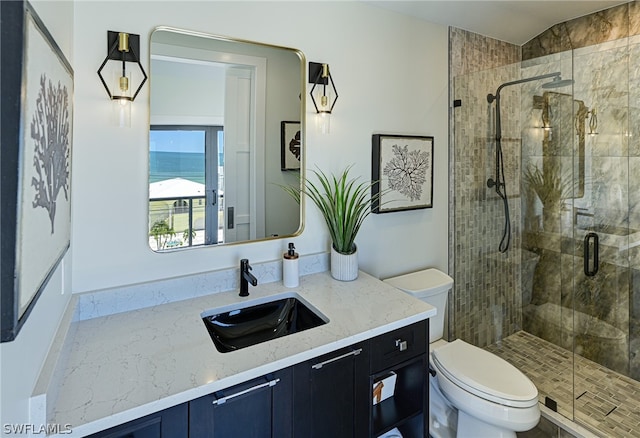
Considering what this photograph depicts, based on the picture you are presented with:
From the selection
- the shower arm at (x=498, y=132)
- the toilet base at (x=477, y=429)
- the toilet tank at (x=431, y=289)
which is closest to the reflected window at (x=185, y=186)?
the toilet tank at (x=431, y=289)

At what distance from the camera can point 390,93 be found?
6.84ft

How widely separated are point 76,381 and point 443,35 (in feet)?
8.59

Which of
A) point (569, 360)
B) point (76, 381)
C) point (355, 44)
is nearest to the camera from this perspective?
point (76, 381)

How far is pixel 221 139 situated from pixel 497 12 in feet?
6.27

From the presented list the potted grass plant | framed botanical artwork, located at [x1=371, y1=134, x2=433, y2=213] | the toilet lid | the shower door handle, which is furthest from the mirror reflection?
the shower door handle

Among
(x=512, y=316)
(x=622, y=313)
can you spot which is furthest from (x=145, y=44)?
(x=622, y=313)

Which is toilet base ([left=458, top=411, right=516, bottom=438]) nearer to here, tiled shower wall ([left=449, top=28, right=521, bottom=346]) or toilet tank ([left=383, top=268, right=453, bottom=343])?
toilet tank ([left=383, top=268, right=453, bottom=343])

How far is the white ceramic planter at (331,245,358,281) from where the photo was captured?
1746 millimetres

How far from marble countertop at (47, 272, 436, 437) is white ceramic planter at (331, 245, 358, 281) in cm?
13

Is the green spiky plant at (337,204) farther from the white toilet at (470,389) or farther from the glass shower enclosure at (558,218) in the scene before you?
the glass shower enclosure at (558,218)

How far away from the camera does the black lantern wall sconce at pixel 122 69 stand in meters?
1.33

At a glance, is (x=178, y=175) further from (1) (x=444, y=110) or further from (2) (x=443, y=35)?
(2) (x=443, y=35)

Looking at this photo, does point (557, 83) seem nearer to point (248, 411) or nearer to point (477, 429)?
point (477, 429)

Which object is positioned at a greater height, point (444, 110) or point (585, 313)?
point (444, 110)
